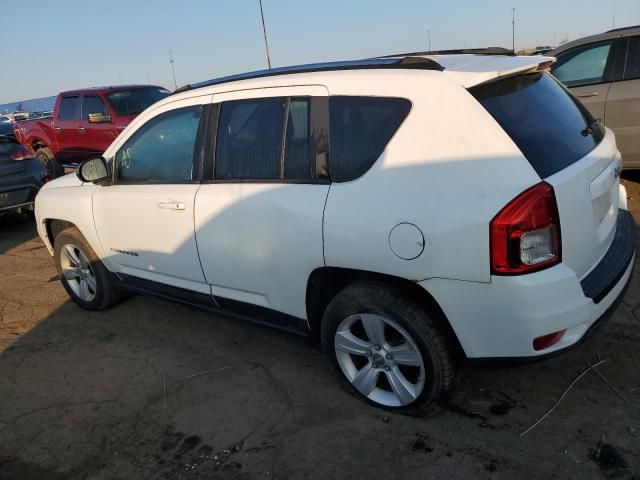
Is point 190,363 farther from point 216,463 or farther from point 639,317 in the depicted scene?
point 639,317

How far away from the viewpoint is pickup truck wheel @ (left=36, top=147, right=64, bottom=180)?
36.7 feet

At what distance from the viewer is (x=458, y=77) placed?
7.74 feet

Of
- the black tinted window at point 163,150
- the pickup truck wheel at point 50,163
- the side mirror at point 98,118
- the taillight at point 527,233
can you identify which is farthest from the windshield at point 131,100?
the taillight at point 527,233

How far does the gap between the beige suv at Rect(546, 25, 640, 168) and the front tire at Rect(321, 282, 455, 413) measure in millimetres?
4505

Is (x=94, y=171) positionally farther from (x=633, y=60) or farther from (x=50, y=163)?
(x=50, y=163)

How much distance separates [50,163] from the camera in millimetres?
11250

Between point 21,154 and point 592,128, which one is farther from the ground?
point 592,128

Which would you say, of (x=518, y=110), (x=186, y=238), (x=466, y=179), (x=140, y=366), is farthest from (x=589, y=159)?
(x=140, y=366)

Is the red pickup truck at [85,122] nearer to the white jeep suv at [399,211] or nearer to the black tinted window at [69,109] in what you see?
the black tinted window at [69,109]

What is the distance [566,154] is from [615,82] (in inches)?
164

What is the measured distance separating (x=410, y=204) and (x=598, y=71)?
15.8ft

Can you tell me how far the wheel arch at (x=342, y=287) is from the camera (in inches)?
97.0

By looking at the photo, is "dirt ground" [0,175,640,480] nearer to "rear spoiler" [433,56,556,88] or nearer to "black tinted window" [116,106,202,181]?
"black tinted window" [116,106,202,181]


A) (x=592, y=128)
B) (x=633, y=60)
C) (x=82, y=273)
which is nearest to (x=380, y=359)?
(x=592, y=128)
